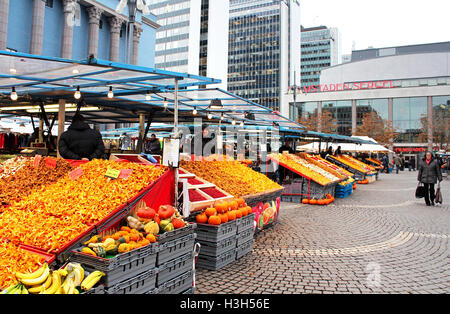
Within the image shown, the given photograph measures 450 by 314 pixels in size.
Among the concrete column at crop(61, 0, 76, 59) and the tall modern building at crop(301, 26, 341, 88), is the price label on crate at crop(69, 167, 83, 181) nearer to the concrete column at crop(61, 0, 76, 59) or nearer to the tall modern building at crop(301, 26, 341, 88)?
the concrete column at crop(61, 0, 76, 59)

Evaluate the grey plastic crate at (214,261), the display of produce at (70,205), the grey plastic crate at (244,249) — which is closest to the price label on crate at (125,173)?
the display of produce at (70,205)

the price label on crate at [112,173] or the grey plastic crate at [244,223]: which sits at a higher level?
the price label on crate at [112,173]

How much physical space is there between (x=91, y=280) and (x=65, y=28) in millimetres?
34428

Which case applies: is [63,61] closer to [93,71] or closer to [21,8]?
[93,71]

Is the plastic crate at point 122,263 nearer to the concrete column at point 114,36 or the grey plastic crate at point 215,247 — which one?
the grey plastic crate at point 215,247

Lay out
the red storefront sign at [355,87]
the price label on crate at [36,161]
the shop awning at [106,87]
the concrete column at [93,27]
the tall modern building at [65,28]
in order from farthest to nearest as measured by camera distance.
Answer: the red storefront sign at [355,87] → the concrete column at [93,27] → the tall modern building at [65,28] → the shop awning at [106,87] → the price label on crate at [36,161]

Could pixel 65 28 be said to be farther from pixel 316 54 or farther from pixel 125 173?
pixel 316 54

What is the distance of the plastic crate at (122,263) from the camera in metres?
2.67

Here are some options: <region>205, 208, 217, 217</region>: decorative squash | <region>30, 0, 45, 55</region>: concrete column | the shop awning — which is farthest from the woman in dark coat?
<region>30, 0, 45, 55</region>: concrete column

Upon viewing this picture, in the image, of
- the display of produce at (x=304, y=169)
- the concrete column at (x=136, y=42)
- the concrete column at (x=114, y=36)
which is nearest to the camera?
the display of produce at (x=304, y=169)

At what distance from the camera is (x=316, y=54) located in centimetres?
14825

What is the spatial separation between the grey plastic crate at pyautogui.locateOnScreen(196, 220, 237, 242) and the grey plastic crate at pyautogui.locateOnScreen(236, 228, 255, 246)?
398 millimetres

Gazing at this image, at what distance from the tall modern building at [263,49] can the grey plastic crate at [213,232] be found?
110238 millimetres
